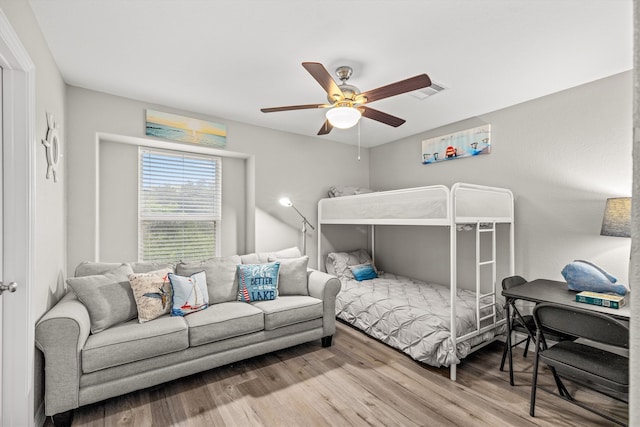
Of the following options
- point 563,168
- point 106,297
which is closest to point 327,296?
point 106,297

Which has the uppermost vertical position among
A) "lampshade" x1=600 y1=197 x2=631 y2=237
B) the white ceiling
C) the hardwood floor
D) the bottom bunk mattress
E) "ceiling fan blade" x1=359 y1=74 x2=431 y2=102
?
the white ceiling

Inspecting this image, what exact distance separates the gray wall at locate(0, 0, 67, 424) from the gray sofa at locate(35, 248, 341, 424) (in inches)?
4.8

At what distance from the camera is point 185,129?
11.4ft

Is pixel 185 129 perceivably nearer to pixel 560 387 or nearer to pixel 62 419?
pixel 62 419

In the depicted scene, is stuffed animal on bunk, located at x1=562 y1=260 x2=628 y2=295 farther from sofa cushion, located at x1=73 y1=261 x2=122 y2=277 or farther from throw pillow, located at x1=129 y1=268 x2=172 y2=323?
sofa cushion, located at x1=73 y1=261 x2=122 y2=277

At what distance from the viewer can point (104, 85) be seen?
2.89 metres

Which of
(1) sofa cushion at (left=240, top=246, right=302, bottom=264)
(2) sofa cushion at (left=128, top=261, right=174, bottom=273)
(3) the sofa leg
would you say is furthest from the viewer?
(1) sofa cushion at (left=240, top=246, right=302, bottom=264)

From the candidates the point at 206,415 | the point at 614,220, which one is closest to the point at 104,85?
the point at 206,415

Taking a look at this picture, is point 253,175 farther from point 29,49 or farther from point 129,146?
point 29,49

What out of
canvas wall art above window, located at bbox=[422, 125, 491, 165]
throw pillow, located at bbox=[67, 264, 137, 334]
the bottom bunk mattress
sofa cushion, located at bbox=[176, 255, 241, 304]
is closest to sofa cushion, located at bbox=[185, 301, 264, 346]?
sofa cushion, located at bbox=[176, 255, 241, 304]

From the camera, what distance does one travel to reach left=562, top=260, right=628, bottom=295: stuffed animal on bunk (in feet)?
7.64

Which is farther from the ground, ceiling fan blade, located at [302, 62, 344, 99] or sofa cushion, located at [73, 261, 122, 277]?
ceiling fan blade, located at [302, 62, 344, 99]

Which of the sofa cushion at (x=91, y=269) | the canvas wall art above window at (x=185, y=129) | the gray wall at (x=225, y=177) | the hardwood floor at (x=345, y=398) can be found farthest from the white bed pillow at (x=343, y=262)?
the sofa cushion at (x=91, y=269)

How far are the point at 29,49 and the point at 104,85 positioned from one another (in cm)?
107
